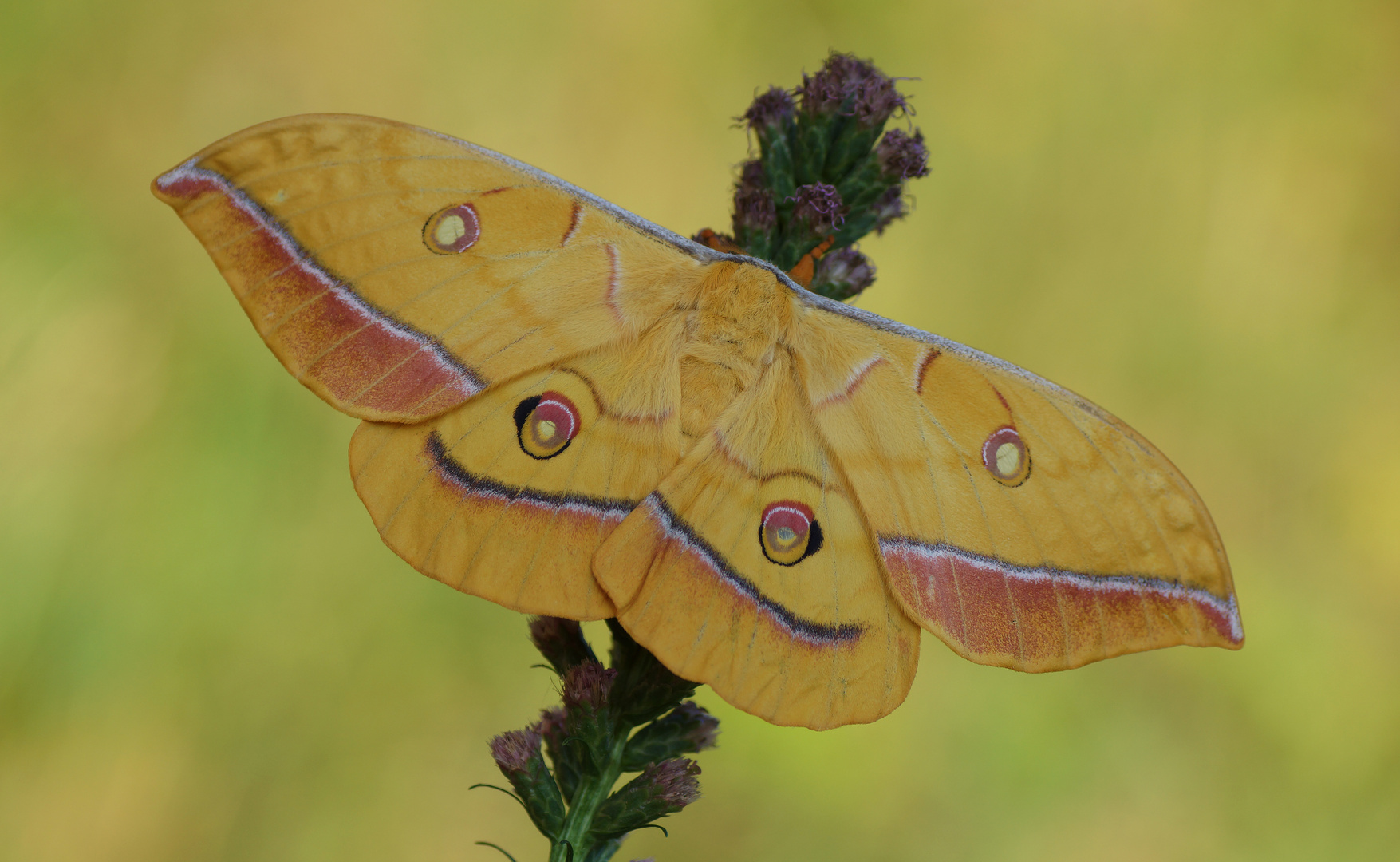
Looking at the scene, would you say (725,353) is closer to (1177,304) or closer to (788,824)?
(788,824)

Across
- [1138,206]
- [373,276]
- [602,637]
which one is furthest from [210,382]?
[1138,206]

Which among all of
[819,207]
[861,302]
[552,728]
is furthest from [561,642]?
[861,302]

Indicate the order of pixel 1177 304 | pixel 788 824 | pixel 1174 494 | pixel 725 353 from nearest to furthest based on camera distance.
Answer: pixel 1174 494, pixel 725 353, pixel 788 824, pixel 1177 304

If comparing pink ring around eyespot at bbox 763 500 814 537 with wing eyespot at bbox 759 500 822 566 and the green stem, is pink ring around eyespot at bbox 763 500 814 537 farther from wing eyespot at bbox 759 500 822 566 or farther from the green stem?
the green stem

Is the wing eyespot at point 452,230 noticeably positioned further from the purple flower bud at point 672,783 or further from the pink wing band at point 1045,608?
the purple flower bud at point 672,783

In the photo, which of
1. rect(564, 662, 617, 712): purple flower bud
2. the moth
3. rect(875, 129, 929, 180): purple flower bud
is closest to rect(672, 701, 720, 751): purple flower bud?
rect(564, 662, 617, 712): purple flower bud

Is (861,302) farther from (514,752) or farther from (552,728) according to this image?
(514,752)
